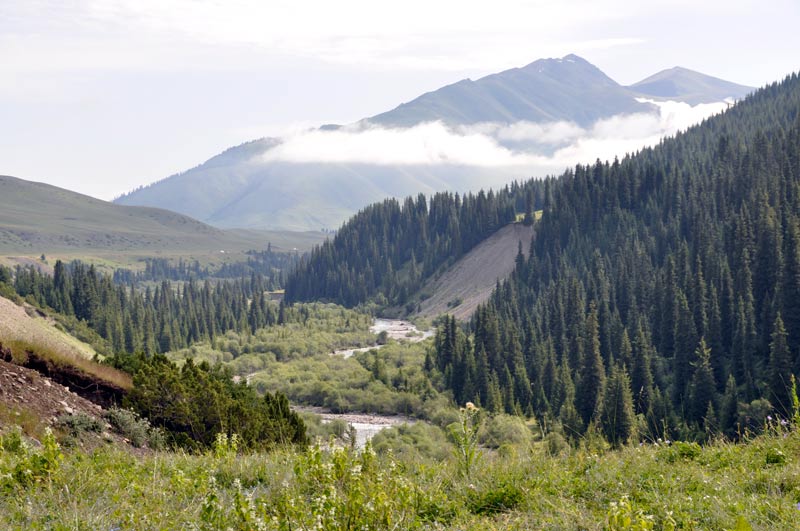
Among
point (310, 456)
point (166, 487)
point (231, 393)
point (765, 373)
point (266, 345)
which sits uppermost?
point (310, 456)

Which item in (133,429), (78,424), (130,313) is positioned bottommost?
(130,313)

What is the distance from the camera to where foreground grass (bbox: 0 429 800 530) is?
28.0 ft

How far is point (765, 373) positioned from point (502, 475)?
8300 centimetres

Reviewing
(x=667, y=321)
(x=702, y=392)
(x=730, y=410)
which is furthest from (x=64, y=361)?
(x=667, y=321)

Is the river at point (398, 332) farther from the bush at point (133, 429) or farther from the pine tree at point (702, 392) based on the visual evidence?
the bush at point (133, 429)

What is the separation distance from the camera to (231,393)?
37.3 metres

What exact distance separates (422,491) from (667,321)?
339ft

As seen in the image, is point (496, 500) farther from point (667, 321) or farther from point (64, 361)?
point (667, 321)

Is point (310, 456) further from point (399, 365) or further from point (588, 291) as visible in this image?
point (588, 291)

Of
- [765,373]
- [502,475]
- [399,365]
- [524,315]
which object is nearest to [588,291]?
[524,315]

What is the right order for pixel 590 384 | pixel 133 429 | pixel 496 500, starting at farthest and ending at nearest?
1. pixel 590 384
2. pixel 133 429
3. pixel 496 500

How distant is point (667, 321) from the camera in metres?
106

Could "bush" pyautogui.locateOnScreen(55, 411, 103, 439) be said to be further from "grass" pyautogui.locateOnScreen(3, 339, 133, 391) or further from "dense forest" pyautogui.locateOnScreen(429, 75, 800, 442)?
"dense forest" pyautogui.locateOnScreen(429, 75, 800, 442)

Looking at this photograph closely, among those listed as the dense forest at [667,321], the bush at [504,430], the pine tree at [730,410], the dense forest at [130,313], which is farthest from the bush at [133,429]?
the dense forest at [130,313]
